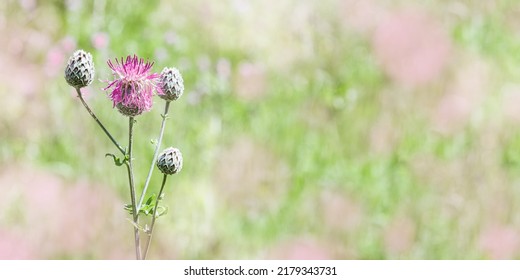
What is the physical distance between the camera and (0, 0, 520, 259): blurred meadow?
2.04 metres

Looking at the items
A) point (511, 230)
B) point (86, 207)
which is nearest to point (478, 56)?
point (511, 230)

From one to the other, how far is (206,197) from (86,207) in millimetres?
310

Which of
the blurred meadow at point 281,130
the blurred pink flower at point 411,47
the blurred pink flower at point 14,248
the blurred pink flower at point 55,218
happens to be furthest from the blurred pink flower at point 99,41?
the blurred pink flower at point 411,47

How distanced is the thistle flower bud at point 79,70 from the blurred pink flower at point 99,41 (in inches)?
52.9

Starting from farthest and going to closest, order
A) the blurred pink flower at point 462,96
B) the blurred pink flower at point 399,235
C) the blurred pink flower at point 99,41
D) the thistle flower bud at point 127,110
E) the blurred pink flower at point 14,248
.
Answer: the blurred pink flower at point 462,96, the blurred pink flower at point 99,41, the blurred pink flower at point 399,235, the blurred pink flower at point 14,248, the thistle flower bud at point 127,110

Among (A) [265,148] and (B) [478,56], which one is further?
(B) [478,56]

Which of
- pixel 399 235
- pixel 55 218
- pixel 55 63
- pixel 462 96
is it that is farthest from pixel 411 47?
pixel 55 218

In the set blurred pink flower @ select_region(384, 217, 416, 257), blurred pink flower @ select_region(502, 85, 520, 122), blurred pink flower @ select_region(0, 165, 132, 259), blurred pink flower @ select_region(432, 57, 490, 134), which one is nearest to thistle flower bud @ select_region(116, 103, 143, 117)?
blurred pink flower @ select_region(0, 165, 132, 259)

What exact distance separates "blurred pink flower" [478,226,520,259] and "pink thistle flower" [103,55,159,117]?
1400 millimetres

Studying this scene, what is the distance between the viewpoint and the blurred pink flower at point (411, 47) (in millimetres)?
2445

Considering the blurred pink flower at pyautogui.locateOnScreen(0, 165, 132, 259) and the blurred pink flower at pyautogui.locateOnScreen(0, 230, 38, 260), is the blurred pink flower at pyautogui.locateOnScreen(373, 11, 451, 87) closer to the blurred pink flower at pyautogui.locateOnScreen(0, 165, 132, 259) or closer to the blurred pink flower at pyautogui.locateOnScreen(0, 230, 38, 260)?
the blurred pink flower at pyautogui.locateOnScreen(0, 165, 132, 259)

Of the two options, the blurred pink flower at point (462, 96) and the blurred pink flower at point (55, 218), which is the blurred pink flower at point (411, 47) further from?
the blurred pink flower at point (55, 218)

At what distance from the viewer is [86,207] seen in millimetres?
2031
